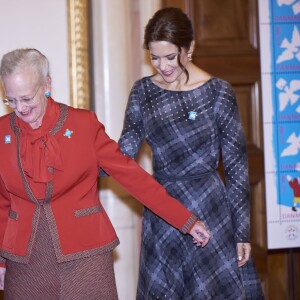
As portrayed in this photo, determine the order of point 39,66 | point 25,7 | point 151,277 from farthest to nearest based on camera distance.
Answer: point 25,7
point 151,277
point 39,66

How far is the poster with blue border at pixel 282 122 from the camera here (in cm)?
430

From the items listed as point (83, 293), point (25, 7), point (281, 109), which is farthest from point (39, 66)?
point (281, 109)

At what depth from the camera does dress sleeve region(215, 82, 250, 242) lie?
10.2 feet

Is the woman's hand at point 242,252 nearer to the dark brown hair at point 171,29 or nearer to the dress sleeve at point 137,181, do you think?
the dress sleeve at point 137,181

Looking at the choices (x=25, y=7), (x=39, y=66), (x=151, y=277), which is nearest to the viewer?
(x=39, y=66)

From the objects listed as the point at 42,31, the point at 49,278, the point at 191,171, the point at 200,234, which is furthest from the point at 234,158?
the point at 42,31

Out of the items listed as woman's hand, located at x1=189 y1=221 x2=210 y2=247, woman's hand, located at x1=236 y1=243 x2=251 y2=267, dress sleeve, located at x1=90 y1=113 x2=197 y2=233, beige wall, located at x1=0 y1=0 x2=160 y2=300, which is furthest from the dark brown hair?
beige wall, located at x1=0 y1=0 x2=160 y2=300

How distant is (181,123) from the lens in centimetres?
312

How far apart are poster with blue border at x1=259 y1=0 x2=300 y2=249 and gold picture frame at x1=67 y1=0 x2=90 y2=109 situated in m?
1.00

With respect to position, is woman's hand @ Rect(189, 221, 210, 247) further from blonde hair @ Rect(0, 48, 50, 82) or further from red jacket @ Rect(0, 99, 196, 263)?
blonde hair @ Rect(0, 48, 50, 82)

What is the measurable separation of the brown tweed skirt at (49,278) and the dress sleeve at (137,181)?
329mm

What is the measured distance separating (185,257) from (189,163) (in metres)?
0.38

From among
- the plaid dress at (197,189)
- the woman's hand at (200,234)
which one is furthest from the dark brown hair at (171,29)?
the woman's hand at (200,234)

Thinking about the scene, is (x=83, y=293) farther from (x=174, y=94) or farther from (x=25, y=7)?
(x=25, y=7)
